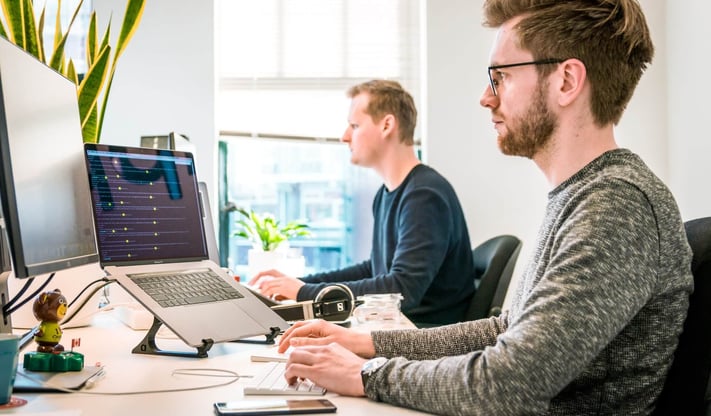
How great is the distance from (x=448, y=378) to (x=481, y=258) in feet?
6.00

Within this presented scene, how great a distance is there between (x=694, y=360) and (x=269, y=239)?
2724 mm

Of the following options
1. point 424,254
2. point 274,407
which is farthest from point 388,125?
point 274,407

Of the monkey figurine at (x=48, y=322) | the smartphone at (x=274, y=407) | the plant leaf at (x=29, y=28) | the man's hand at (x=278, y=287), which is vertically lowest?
the man's hand at (x=278, y=287)

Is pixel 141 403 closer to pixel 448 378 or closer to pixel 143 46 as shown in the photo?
pixel 448 378

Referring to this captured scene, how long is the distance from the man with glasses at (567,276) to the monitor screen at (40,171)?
16.9 inches

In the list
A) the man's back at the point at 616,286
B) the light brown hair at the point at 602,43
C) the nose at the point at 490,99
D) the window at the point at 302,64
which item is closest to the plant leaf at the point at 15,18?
the nose at the point at 490,99

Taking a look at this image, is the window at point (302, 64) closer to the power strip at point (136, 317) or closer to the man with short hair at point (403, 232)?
the man with short hair at point (403, 232)

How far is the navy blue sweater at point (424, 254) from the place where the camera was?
2277mm

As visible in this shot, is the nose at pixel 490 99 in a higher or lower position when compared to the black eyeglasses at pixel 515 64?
lower

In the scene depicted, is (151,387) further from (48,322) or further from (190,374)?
(48,322)

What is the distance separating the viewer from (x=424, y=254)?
7.63 ft

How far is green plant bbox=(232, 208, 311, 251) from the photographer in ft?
11.9

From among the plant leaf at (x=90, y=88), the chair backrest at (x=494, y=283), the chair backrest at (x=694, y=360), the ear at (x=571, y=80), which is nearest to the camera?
the chair backrest at (x=694, y=360)

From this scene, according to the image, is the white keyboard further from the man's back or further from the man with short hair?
the man with short hair
